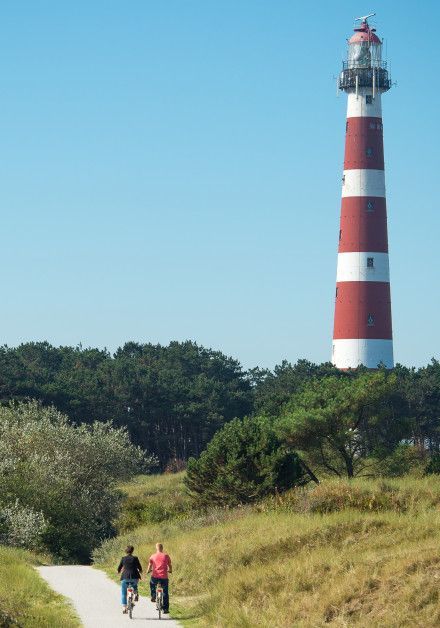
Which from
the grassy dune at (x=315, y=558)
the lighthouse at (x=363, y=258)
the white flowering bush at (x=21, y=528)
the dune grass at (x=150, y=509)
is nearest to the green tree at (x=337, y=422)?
the dune grass at (x=150, y=509)

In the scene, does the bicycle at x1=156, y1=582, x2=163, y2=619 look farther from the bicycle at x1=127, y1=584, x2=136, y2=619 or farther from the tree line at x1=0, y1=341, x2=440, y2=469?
the tree line at x1=0, y1=341, x2=440, y2=469

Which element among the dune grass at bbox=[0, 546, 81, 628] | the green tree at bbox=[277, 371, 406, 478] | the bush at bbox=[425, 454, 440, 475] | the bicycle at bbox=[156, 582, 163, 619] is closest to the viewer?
the dune grass at bbox=[0, 546, 81, 628]

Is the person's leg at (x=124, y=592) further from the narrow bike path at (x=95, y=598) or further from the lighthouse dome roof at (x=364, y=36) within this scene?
the lighthouse dome roof at (x=364, y=36)

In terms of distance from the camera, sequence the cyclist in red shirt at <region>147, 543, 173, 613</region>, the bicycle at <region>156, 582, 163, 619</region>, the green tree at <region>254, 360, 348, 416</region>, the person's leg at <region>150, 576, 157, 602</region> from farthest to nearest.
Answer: the green tree at <region>254, 360, 348, 416</region>, the person's leg at <region>150, 576, 157, 602</region>, the cyclist in red shirt at <region>147, 543, 173, 613</region>, the bicycle at <region>156, 582, 163, 619</region>

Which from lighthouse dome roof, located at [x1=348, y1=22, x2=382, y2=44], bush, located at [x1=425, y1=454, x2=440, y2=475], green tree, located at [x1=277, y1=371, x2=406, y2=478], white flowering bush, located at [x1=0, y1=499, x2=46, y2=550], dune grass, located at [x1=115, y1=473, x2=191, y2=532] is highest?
lighthouse dome roof, located at [x1=348, y1=22, x2=382, y2=44]

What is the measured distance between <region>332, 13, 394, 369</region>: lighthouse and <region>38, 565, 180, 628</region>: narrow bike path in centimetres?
4544

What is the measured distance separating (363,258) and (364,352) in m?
5.99

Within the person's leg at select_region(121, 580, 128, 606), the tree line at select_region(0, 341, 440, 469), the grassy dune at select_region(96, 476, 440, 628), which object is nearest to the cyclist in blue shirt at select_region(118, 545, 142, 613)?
the person's leg at select_region(121, 580, 128, 606)

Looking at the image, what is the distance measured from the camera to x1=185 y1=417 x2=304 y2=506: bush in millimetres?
51438

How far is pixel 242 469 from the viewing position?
5234 centimetres

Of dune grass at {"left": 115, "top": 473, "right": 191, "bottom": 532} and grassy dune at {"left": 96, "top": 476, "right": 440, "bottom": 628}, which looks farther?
dune grass at {"left": 115, "top": 473, "right": 191, "bottom": 532}

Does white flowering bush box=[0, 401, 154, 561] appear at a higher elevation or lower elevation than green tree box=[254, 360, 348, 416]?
lower

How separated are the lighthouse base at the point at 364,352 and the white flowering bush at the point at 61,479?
20.9 meters

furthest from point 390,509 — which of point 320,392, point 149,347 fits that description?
point 149,347
